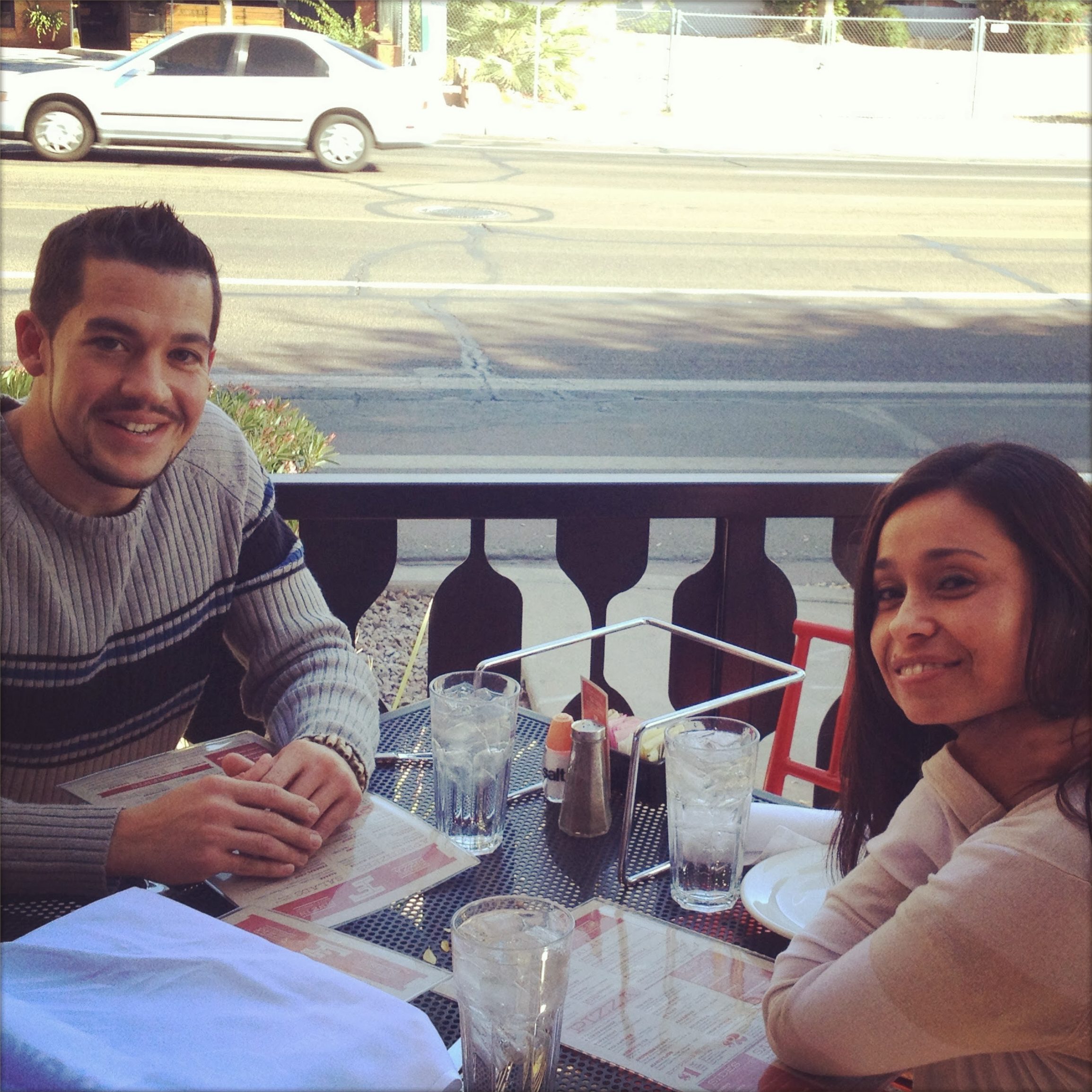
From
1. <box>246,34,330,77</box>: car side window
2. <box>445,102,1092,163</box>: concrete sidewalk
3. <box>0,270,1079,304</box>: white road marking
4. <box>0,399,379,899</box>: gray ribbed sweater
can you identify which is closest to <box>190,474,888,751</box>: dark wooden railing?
<box>0,399,379,899</box>: gray ribbed sweater

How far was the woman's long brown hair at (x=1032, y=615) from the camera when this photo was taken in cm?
118

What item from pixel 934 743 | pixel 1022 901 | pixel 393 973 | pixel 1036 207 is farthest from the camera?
pixel 1036 207

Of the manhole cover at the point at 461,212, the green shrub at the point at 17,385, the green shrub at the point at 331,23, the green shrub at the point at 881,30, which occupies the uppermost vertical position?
the green shrub at the point at 881,30

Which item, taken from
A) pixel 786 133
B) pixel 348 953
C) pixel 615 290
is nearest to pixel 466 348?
pixel 615 290

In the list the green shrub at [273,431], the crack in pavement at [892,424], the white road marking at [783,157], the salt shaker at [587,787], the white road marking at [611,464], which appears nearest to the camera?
the salt shaker at [587,787]

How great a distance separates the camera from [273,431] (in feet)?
13.8

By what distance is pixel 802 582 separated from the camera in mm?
5160

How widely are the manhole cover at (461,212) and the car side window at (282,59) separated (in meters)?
1.92

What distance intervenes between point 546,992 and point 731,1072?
0.20 m

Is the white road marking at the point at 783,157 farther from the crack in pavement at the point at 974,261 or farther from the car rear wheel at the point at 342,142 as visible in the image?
the crack in pavement at the point at 974,261

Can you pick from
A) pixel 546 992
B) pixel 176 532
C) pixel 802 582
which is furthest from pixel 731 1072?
pixel 802 582

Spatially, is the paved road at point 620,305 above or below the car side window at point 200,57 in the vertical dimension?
below

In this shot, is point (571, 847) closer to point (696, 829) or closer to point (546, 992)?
point (696, 829)

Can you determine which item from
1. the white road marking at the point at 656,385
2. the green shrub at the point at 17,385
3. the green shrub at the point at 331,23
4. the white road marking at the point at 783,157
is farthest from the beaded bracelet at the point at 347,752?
the white road marking at the point at 783,157
